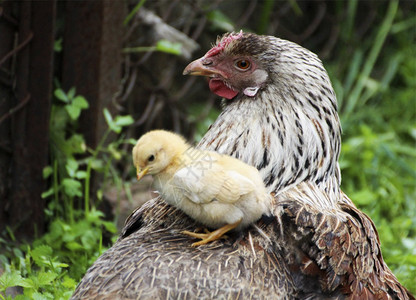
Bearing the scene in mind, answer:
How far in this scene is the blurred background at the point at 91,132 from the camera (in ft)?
13.1

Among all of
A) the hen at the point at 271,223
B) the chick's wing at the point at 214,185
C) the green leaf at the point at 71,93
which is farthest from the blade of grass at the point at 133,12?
the chick's wing at the point at 214,185

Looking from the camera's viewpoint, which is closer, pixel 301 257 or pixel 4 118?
pixel 301 257

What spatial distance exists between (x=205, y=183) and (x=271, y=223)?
13.9 inches

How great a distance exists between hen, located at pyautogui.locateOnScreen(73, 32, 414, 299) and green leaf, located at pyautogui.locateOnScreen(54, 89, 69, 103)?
1.28 m

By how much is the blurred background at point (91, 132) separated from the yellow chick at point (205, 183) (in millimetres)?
807

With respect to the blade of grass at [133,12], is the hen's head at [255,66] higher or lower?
higher

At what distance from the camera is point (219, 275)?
2.59 m

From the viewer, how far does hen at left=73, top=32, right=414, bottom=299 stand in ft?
8.48

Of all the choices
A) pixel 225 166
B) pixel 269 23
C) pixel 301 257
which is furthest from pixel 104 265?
pixel 269 23

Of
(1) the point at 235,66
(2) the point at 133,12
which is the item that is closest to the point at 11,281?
(1) the point at 235,66

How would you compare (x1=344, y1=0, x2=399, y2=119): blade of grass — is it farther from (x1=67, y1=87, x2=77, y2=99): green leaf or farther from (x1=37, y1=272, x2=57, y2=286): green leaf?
(x1=37, y1=272, x2=57, y2=286): green leaf

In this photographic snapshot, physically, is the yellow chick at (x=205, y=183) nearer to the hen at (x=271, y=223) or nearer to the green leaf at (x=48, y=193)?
the hen at (x=271, y=223)

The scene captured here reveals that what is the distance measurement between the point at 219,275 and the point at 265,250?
0.87 ft

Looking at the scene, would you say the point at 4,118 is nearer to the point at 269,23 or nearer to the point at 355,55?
the point at 269,23
